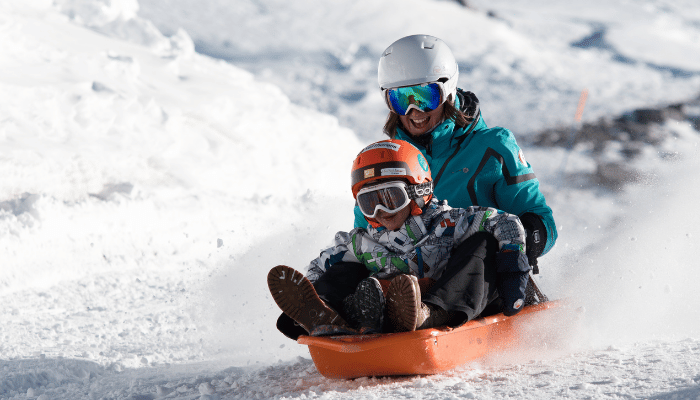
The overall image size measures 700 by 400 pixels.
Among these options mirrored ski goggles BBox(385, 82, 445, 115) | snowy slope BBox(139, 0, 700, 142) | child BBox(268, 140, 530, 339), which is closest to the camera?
child BBox(268, 140, 530, 339)

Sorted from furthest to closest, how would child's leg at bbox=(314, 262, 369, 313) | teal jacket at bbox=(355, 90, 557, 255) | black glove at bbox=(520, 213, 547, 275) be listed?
teal jacket at bbox=(355, 90, 557, 255) → black glove at bbox=(520, 213, 547, 275) → child's leg at bbox=(314, 262, 369, 313)

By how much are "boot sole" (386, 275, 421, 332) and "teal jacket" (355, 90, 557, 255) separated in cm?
103

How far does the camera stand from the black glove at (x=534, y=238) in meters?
2.89

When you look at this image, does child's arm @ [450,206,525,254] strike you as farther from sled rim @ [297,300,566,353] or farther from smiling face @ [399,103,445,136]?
smiling face @ [399,103,445,136]

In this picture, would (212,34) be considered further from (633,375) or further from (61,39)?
(633,375)

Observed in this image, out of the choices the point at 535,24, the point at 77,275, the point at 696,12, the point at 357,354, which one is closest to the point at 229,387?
the point at 357,354

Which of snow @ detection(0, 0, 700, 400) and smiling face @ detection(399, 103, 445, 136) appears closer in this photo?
snow @ detection(0, 0, 700, 400)

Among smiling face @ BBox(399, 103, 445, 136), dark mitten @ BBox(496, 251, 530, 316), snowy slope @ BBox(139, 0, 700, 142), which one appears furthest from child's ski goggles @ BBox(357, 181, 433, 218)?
snowy slope @ BBox(139, 0, 700, 142)

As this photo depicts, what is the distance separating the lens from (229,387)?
8.66 ft

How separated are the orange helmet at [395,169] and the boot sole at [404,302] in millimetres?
594

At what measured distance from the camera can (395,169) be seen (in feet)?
8.93

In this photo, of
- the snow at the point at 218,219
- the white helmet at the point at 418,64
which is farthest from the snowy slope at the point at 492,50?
the white helmet at the point at 418,64

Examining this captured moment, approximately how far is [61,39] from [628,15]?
17375 millimetres

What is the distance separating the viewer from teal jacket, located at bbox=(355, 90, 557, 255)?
3.10 m
